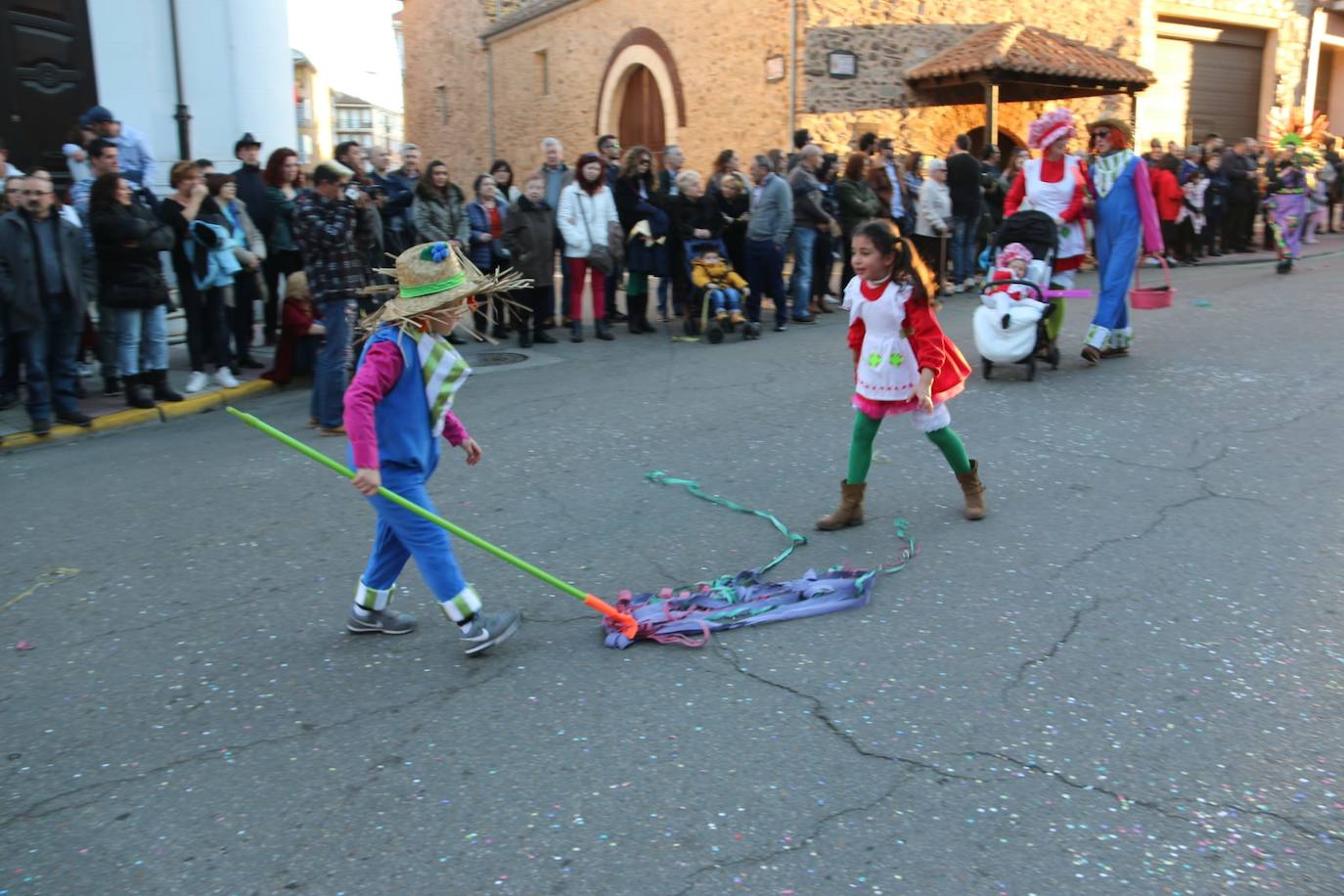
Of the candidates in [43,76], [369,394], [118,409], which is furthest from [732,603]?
[43,76]

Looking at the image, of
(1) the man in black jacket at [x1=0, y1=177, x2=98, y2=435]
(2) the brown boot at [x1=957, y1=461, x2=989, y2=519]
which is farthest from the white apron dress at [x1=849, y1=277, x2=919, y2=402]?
(1) the man in black jacket at [x1=0, y1=177, x2=98, y2=435]

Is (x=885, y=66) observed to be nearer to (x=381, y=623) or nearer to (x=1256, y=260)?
(x=1256, y=260)

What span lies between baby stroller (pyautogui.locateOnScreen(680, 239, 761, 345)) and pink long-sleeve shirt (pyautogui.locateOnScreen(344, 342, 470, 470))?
7137 millimetres

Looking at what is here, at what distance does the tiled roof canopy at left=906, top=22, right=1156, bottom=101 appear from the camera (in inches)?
648

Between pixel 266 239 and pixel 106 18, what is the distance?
13.0 feet

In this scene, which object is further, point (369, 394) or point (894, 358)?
point (894, 358)

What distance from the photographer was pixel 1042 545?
5.01 m

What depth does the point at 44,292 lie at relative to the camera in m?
7.46

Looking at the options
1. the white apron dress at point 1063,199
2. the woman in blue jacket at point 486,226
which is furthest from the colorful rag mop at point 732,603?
the woman in blue jacket at point 486,226

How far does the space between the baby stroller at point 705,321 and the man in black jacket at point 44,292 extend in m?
5.49

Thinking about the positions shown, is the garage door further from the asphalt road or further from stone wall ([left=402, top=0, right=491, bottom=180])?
the asphalt road

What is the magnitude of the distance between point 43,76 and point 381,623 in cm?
987

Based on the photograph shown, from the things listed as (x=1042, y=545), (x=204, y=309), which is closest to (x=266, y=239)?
(x=204, y=309)

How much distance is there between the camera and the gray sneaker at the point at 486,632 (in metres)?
4.00
